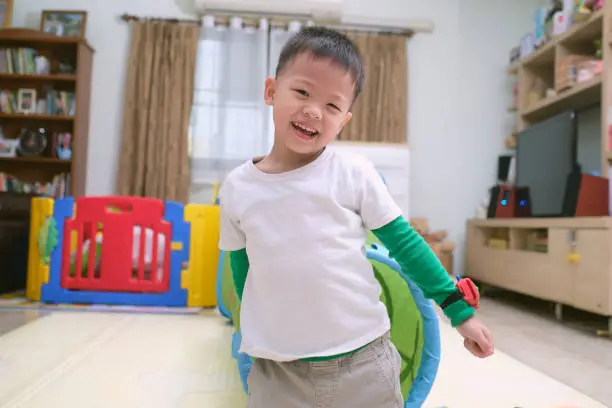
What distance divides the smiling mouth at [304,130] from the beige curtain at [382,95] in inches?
132

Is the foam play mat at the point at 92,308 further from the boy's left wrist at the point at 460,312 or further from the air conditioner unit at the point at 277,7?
the air conditioner unit at the point at 277,7

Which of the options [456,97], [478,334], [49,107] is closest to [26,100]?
[49,107]

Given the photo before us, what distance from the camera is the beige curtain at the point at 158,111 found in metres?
3.90

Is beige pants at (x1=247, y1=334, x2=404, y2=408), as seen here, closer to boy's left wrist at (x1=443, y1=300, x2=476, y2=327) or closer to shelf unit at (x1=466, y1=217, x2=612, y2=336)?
boy's left wrist at (x1=443, y1=300, x2=476, y2=327)

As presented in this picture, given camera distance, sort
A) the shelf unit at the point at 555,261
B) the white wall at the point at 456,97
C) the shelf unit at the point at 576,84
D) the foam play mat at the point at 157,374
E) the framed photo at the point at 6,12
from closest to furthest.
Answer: the foam play mat at the point at 157,374
the shelf unit at the point at 555,261
the shelf unit at the point at 576,84
the framed photo at the point at 6,12
the white wall at the point at 456,97

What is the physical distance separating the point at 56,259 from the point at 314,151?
2386mm

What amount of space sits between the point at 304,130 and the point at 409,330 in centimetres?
66

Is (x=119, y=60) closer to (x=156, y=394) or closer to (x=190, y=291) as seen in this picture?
(x=190, y=291)

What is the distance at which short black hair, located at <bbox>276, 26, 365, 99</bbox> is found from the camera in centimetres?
70

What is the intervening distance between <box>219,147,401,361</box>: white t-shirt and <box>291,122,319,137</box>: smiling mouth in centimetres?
4

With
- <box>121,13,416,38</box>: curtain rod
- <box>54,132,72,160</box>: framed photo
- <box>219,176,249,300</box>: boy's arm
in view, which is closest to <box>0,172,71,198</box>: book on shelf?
<box>54,132,72,160</box>: framed photo

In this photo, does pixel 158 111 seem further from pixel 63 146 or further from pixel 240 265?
pixel 240 265

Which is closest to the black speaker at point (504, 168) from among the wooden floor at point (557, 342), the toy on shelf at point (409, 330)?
the wooden floor at point (557, 342)

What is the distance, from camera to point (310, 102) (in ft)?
2.28
